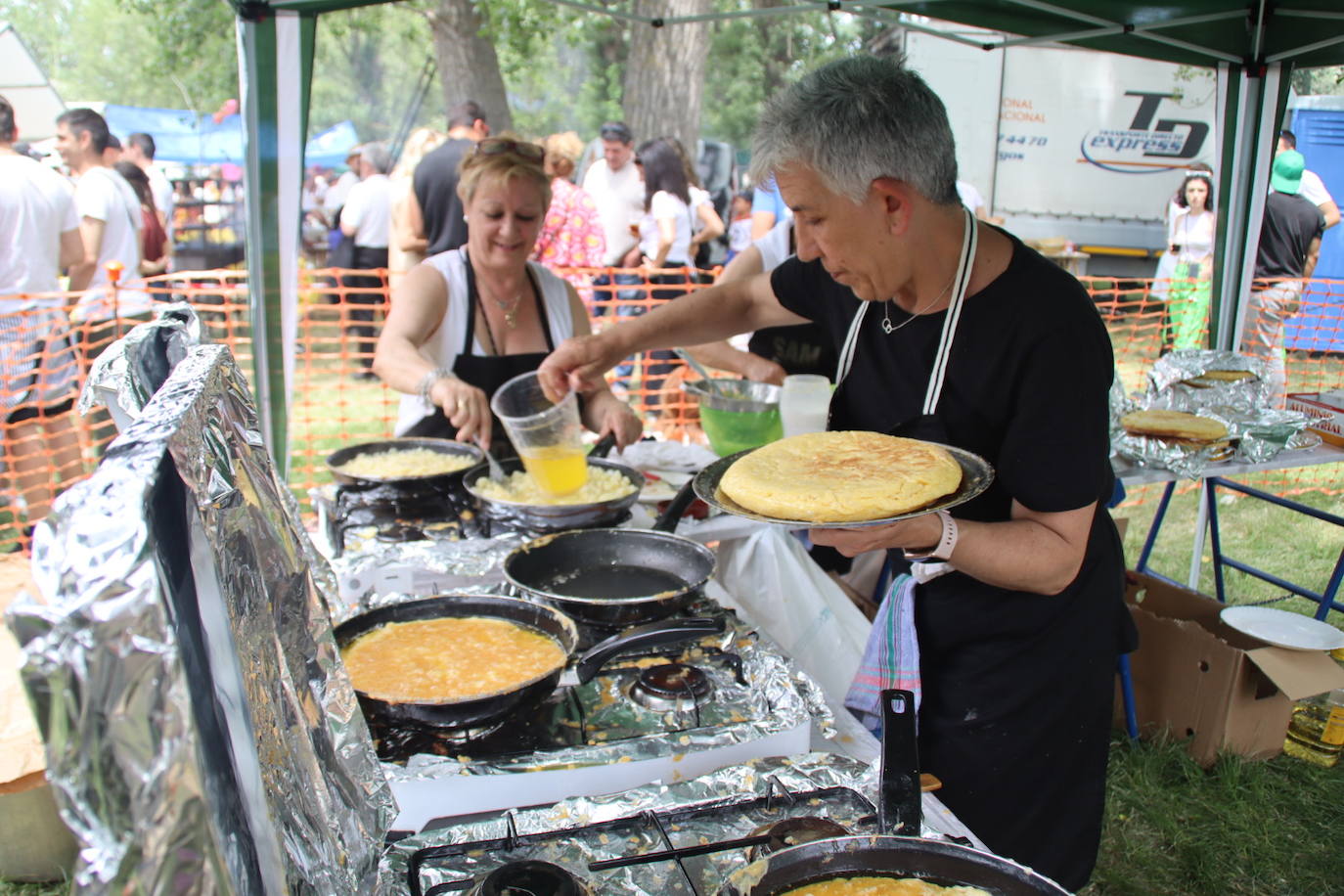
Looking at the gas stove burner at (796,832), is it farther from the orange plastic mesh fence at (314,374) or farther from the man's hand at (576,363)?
the man's hand at (576,363)

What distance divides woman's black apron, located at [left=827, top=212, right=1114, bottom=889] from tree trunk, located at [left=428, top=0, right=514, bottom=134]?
44.6 ft

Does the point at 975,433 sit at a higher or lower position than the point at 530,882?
higher

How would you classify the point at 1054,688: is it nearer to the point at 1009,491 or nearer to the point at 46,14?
the point at 1009,491

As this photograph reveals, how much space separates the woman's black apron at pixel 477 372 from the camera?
3.25m

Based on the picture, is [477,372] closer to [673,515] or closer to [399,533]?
[399,533]

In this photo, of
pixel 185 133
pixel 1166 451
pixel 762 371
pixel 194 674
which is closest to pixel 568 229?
pixel 762 371

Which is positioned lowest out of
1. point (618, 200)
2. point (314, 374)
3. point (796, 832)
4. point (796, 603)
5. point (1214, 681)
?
point (1214, 681)

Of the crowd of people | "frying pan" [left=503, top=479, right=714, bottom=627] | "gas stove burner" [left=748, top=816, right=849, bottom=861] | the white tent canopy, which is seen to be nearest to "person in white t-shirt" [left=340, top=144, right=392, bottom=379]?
the white tent canopy

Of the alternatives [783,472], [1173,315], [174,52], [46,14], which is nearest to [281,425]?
[783,472]

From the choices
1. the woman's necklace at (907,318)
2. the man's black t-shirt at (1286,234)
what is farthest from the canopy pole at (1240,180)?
the woman's necklace at (907,318)

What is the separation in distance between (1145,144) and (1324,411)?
8.89 m

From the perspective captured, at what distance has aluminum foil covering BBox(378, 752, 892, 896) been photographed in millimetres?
1204

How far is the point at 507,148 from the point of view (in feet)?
10.8

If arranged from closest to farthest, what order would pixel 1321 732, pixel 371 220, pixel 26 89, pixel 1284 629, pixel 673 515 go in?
pixel 673 515
pixel 1284 629
pixel 1321 732
pixel 26 89
pixel 371 220
